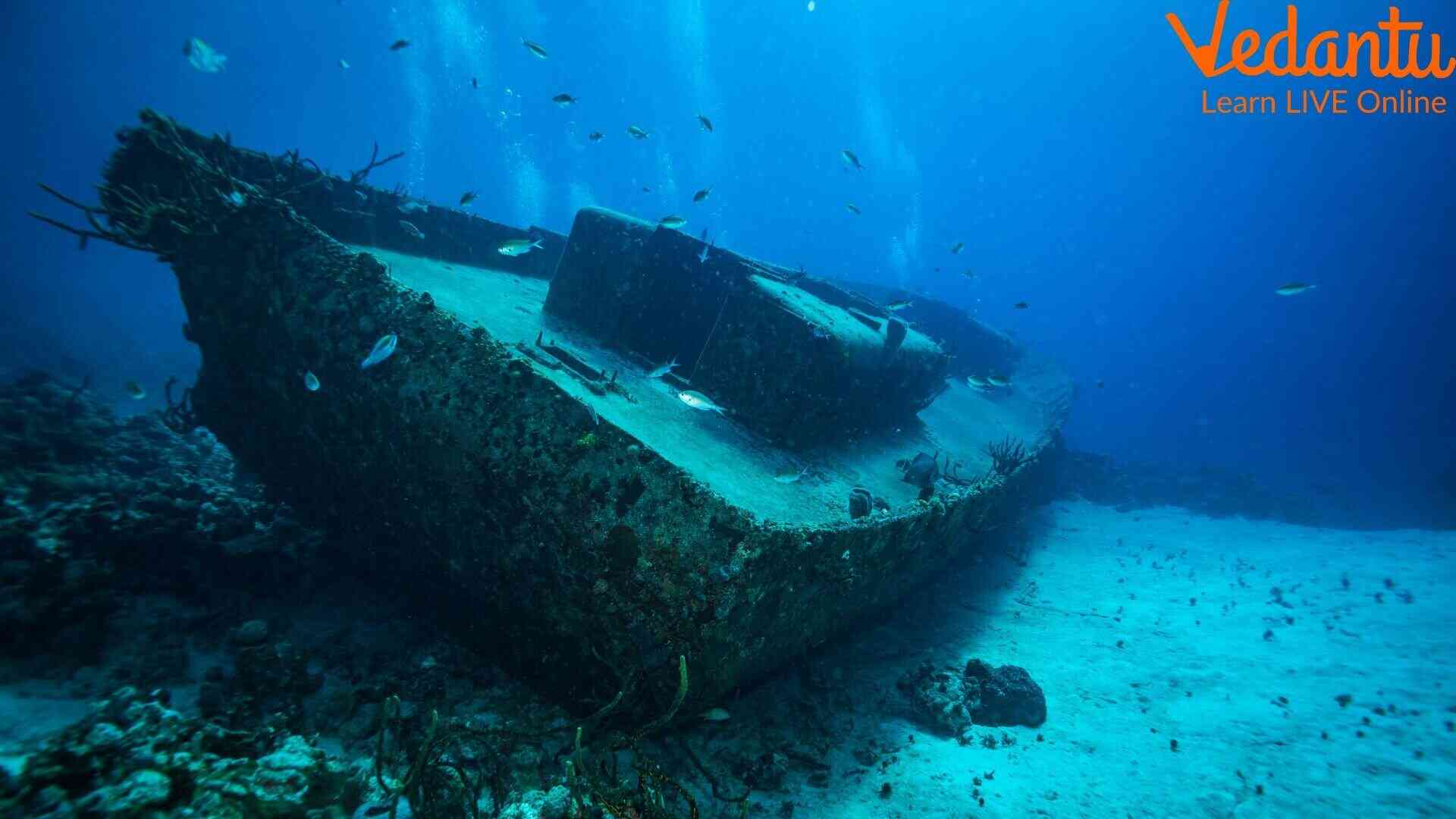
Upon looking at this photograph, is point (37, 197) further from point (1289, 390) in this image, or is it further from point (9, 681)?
point (1289, 390)

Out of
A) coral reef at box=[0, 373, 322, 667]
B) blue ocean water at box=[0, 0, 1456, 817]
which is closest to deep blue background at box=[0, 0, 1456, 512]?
blue ocean water at box=[0, 0, 1456, 817]

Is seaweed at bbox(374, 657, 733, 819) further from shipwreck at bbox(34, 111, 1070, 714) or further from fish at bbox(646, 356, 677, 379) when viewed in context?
fish at bbox(646, 356, 677, 379)

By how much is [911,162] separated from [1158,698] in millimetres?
201091

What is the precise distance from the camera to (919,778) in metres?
3.70

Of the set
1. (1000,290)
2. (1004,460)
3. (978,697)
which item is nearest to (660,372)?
(978,697)

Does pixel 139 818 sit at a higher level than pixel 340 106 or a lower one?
lower

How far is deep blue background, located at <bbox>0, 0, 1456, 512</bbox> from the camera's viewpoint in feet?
210

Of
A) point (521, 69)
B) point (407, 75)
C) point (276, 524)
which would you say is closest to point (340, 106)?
point (407, 75)

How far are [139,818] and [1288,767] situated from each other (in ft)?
24.2

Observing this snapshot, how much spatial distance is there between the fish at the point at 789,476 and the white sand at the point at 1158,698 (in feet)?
5.28

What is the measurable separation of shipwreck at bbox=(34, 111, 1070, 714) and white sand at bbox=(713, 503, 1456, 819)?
2.61 ft

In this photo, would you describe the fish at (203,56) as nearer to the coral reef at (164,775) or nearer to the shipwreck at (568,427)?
the shipwreck at (568,427)

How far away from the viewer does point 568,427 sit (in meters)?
3.20

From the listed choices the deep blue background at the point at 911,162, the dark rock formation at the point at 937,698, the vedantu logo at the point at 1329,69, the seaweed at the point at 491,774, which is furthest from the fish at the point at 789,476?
the vedantu logo at the point at 1329,69
